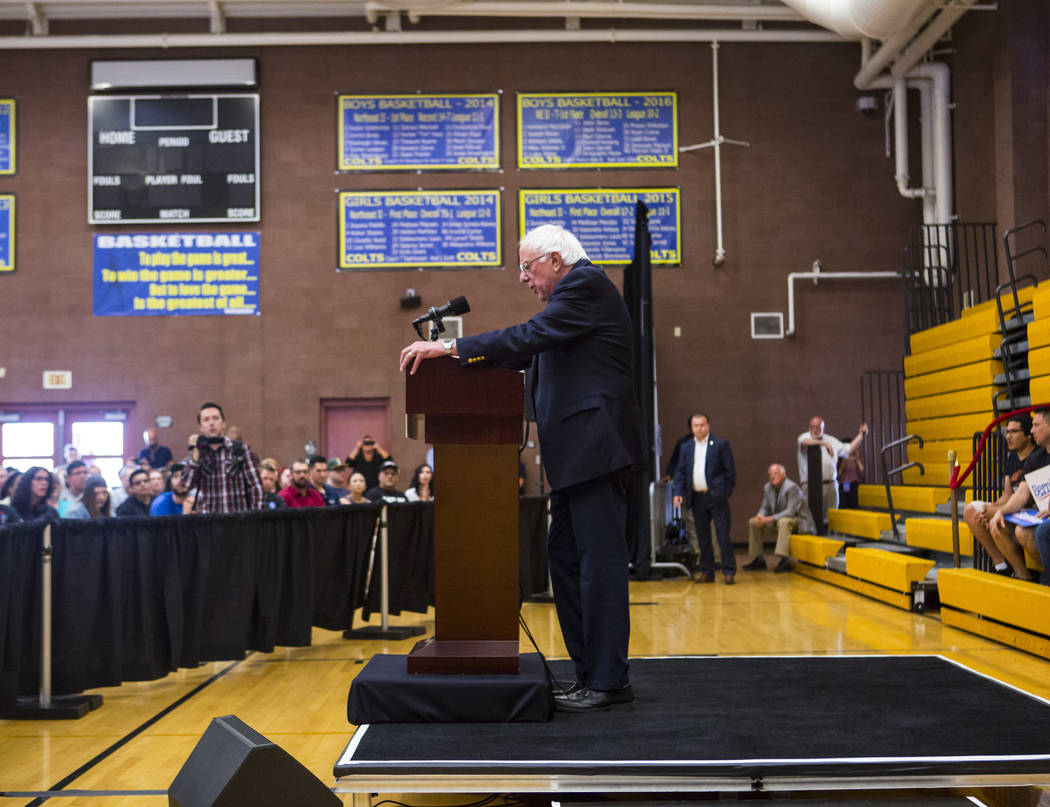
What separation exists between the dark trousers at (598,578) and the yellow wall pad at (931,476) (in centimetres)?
688

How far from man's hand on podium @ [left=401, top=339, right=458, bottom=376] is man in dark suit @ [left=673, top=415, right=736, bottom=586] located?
20.3ft

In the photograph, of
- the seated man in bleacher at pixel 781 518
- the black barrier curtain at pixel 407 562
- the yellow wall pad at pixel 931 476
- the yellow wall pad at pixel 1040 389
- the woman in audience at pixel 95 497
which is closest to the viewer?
the black barrier curtain at pixel 407 562

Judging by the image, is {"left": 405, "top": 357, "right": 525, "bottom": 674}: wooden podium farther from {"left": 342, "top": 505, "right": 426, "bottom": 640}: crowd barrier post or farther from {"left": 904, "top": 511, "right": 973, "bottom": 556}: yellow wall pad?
{"left": 904, "top": 511, "right": 973, "bottom": 556}: yellow wall pad

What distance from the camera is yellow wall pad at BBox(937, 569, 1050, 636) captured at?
457 cm

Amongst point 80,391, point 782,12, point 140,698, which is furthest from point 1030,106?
point 80,391

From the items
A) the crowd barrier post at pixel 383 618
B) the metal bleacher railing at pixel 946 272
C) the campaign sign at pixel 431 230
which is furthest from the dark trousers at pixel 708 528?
the campaign sign at pixel 431 230

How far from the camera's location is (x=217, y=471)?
549 centimetres

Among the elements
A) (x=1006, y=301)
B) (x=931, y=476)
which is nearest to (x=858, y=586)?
A: (x=931, y=476)

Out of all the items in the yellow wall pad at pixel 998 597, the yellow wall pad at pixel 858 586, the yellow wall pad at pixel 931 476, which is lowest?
the yellow wall pad at pixel 858 586

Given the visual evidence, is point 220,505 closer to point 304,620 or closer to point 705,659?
point 304,620

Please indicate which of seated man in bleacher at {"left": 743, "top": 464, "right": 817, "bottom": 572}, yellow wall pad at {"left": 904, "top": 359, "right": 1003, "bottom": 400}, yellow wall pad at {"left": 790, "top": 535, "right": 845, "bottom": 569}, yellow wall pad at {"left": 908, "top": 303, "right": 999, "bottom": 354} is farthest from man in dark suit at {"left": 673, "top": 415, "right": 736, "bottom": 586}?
yellow wall pad at {"left": 908, "top": 303, "right": 999, "bottom": 354}

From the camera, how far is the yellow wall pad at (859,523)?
851 centimetres

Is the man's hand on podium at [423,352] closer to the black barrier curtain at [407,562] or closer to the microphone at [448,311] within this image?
the microphone at [448,311]

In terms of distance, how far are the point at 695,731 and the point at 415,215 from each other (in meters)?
9.52
